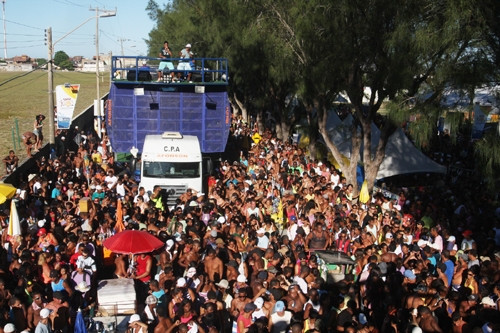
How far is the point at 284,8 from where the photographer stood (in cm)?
1852

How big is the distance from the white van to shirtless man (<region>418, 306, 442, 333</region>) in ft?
30.8

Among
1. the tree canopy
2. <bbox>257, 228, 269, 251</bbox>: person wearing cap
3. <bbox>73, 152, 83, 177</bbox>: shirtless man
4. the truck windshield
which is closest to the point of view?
<bbox>257, 228, 269, 251</bbox>: person wearing cap

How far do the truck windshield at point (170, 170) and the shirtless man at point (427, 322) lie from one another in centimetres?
962

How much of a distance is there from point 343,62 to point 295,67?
3.74 meters

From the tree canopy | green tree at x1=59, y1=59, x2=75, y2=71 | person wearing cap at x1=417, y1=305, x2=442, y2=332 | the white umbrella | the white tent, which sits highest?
green tree at x1=59, y1=59, x2=75, y2=71

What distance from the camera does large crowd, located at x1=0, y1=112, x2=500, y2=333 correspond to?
26.3 feet

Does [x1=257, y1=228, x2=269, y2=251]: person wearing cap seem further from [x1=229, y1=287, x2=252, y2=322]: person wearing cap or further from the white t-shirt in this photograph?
the white t-shirt

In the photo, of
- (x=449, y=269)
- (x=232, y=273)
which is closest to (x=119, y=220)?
(x=232, y=273)

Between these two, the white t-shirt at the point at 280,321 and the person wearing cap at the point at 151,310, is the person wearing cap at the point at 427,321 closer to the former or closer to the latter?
the white t-shirt at the point at 280,321

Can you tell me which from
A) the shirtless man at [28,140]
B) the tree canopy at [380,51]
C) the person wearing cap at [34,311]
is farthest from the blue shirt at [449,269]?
the shirtless man at [28,140]

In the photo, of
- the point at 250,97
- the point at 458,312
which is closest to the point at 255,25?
the point at 458,312

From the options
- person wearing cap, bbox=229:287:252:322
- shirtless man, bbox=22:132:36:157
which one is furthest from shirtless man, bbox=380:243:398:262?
shirtless man, bbox=22:132:36:157

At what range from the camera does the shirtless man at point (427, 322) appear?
7621mm

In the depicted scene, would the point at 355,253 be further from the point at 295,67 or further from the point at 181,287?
the point at 295,67
